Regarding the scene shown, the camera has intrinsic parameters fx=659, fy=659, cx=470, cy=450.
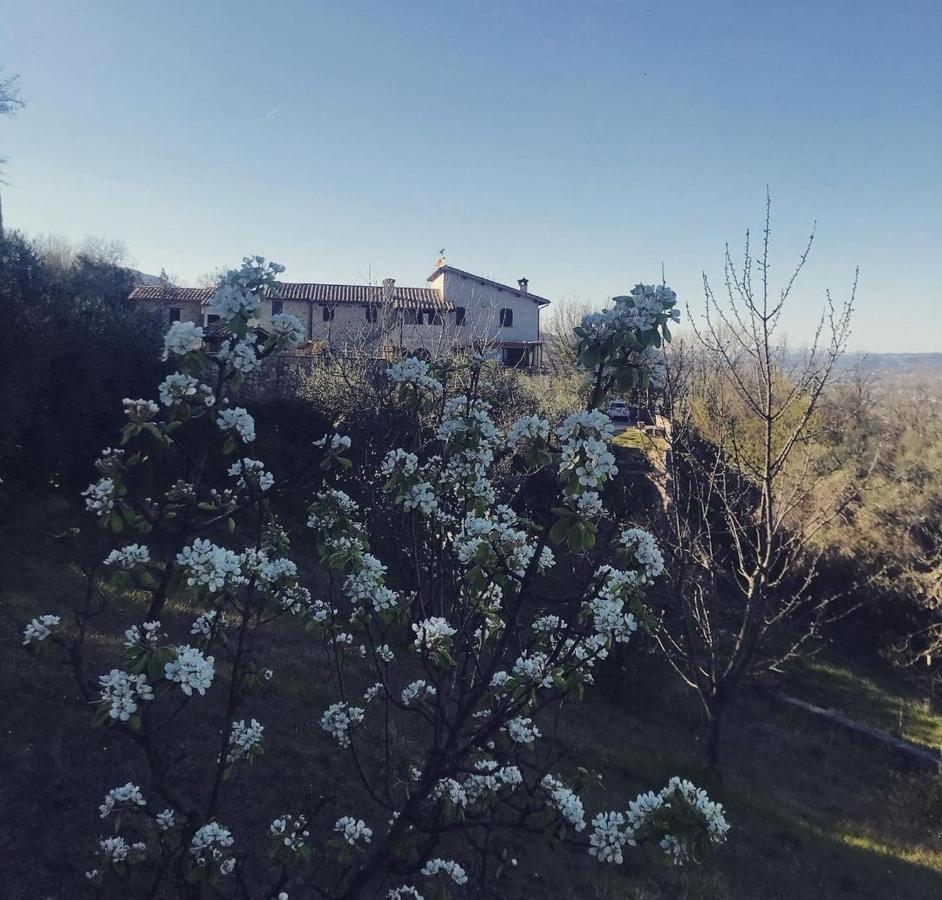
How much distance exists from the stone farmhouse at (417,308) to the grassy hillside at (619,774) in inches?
614

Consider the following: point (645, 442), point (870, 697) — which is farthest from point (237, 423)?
point (870, 697)

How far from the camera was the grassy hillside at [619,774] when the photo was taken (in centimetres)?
501

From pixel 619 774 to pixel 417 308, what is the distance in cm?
2302

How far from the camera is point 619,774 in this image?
805 centimetres

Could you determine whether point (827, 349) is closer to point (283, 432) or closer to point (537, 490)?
point (537, 490)

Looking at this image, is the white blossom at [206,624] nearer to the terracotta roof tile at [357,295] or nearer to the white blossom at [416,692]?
the white blossom at [416,692]

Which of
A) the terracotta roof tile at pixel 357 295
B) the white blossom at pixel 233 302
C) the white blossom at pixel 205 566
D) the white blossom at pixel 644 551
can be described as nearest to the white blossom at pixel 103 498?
the white blossom at pixel 205 566

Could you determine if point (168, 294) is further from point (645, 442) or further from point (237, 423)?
point (237, 423)

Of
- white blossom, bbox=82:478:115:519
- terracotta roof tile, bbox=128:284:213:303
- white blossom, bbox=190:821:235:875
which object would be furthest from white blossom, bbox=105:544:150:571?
terracotta roof tile, bbox=128:284:213:303

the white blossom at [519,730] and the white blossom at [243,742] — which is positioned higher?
the white blossom at [519,730]

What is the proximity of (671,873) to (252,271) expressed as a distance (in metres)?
6.04

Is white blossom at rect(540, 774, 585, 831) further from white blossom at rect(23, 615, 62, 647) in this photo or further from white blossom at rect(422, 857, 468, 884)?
white blossom at rect(23, 615, 62, 647)

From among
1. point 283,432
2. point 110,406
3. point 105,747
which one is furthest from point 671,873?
point 283,432

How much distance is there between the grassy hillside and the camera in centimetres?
501
